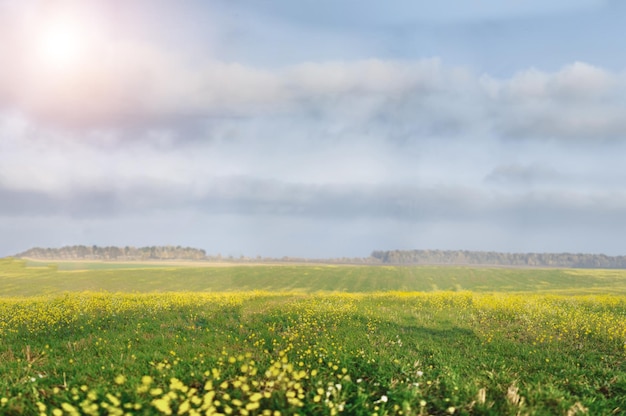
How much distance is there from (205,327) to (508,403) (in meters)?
10.7

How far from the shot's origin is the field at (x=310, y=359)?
7.11 meters

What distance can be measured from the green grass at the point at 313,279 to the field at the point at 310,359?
36134mm

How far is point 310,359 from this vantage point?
9.52 meters

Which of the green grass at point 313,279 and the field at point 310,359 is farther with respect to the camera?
the green grass at point 313,279

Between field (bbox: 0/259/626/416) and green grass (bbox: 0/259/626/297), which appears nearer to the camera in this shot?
field (bbox: 0/259/626/416)

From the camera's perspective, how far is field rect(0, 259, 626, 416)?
7113 millimetres

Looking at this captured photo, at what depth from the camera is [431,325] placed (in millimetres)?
15344

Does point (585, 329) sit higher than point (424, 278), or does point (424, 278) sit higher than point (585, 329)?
point (585, 329)

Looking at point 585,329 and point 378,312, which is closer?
point 585,329

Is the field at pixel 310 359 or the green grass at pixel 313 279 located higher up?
the field at pixel 310 359

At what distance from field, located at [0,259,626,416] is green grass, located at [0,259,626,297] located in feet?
119

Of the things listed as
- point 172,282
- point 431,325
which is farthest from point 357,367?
point 172,282

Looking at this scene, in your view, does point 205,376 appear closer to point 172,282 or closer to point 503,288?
point 172,282

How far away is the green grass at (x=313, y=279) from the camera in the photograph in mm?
55188
